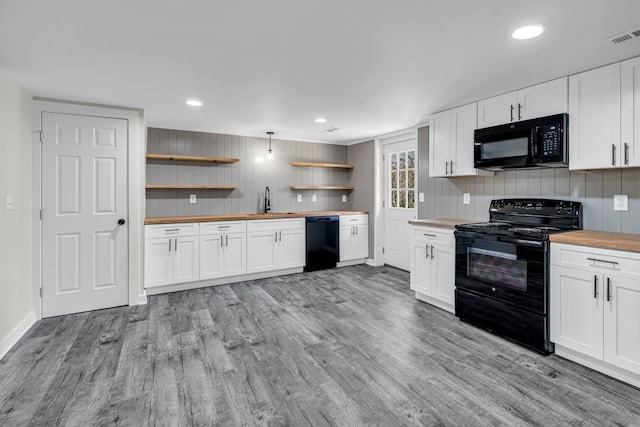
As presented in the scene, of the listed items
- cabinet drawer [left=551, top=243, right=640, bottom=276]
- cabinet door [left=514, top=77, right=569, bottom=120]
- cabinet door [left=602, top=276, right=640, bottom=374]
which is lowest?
cabinet door [left=602, top=276, right=640, bottom=374]

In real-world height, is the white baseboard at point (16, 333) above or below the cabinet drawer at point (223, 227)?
below

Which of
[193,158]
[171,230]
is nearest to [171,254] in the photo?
[171,230]

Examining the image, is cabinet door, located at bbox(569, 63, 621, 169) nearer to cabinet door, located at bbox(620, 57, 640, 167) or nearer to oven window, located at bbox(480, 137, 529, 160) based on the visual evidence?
cabinet door, located at bbox(620, 57, 640, 167)

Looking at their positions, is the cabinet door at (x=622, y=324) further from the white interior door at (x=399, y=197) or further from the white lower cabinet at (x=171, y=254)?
the white lower cabinet at (x=171, y=254)

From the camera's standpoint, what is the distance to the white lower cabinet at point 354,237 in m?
5.31

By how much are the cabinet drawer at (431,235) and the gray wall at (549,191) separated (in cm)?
66

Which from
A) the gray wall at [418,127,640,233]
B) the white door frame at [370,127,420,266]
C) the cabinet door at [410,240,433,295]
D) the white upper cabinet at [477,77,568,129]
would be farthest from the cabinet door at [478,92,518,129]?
the white door frame at [370,127,420,266]

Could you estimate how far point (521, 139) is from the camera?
9.48ft

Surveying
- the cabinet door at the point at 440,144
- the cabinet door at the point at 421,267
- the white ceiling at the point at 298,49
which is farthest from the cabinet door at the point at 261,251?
the cabinet door at the point at 440,144

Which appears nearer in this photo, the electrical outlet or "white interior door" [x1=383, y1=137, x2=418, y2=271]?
the electrical outlet

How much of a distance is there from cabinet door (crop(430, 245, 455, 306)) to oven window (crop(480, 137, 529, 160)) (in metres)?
1.00

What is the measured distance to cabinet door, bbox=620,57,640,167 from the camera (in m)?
2.27

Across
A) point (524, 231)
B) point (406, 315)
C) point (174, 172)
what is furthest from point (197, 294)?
point (524, 231)

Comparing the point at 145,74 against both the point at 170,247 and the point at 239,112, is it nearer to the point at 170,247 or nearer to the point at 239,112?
the point at 239,112
